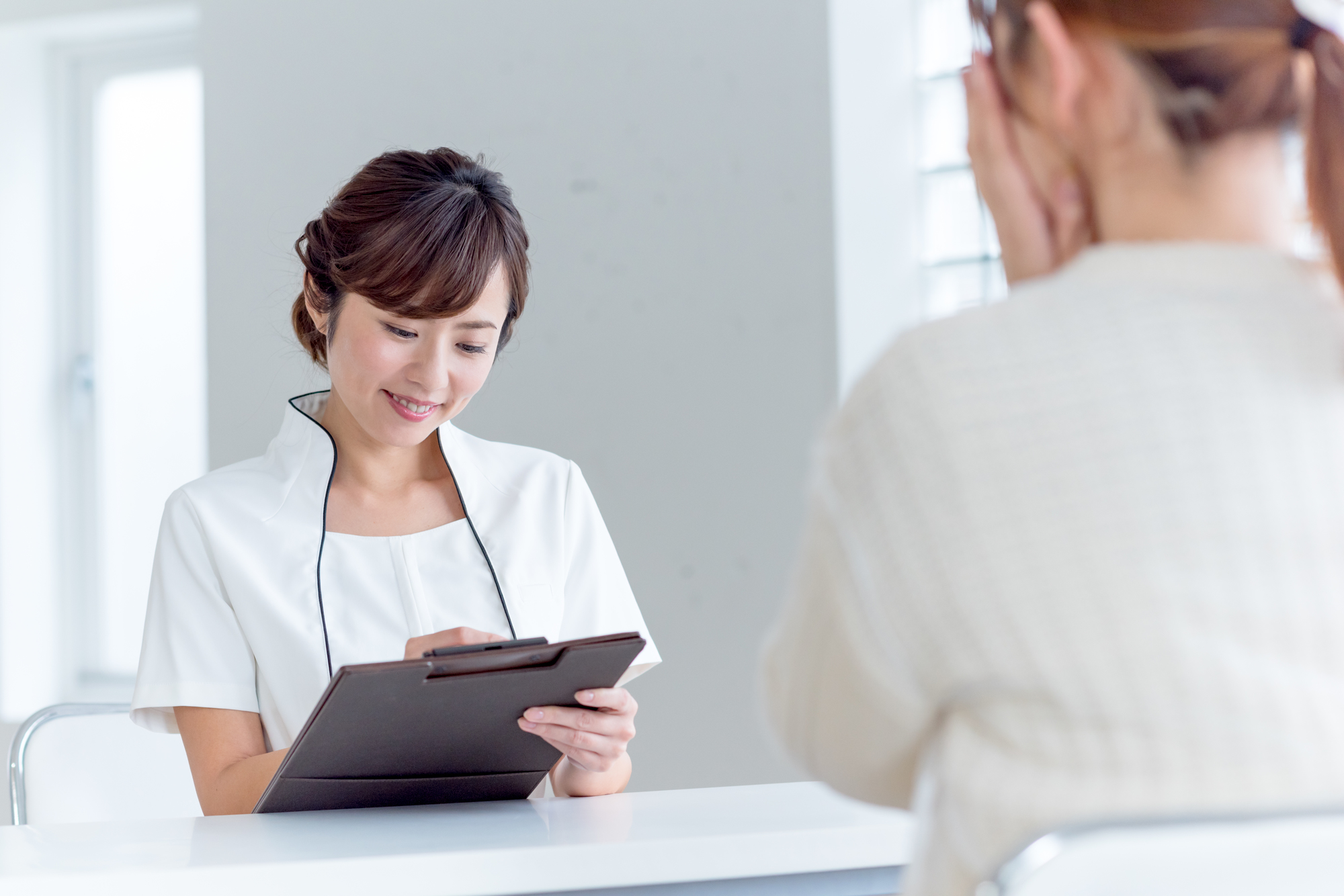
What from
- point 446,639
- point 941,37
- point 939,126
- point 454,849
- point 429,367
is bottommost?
point 454,849

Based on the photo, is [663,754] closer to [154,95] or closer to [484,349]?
[484,349]

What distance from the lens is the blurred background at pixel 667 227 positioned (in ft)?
8.18

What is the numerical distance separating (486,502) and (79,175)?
2.65 metres

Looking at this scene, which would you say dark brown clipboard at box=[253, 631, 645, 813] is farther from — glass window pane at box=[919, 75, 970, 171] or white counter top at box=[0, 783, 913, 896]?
glass window pane at box=[919, 75, 970, 171]

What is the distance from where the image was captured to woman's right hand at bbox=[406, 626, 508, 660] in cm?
136

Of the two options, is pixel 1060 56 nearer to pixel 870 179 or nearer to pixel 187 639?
pixel 187 639

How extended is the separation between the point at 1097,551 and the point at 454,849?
2.15 feet

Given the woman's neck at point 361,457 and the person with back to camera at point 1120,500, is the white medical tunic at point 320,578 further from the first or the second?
the person with back to camera at point 1120,500

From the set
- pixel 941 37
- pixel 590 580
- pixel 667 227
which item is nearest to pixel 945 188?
pixel 941 37

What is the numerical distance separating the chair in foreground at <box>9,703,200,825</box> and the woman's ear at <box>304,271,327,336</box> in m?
0.60

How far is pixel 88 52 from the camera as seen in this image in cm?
372

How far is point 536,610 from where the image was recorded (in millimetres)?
1690

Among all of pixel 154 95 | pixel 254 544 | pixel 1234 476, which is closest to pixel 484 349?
pixel 254 544

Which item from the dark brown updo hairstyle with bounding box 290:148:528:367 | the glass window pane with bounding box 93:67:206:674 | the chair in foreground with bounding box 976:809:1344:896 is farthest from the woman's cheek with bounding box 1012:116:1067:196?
the glass window pane with bounding box 93:67:206:674
